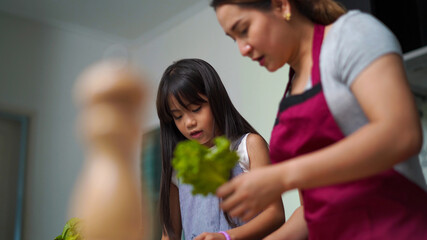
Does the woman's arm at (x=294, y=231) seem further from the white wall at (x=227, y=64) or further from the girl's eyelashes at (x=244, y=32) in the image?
the white wall at (x=227, y=64)

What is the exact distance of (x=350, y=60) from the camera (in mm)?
660

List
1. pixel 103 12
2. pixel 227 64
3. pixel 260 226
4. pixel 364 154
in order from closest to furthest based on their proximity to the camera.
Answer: pixel 364 154, pixel 260 226, pixel 227 64, pixel 103 12

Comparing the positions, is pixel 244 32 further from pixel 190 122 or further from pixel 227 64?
pixel 227 64

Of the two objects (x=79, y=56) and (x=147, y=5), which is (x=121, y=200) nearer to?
(x=147, y=5)

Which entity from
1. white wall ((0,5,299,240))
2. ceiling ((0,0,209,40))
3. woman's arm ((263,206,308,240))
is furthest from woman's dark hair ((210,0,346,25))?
ceiling ((0,0,209,40))

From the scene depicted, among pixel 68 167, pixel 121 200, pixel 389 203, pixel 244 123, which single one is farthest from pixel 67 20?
pixel 389 203

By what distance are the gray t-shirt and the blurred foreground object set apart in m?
0.34

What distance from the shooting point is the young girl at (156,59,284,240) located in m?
1.22

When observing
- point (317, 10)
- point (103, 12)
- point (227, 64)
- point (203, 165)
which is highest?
point (103, 12)

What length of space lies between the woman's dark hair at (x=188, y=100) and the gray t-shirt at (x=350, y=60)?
0.56 meters

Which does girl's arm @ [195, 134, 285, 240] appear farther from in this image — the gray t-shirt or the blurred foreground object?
the gray t-shirt

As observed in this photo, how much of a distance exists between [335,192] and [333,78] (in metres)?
0.16

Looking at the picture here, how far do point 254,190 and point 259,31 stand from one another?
0.25 meters

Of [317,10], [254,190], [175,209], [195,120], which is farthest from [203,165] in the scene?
[175,209]
